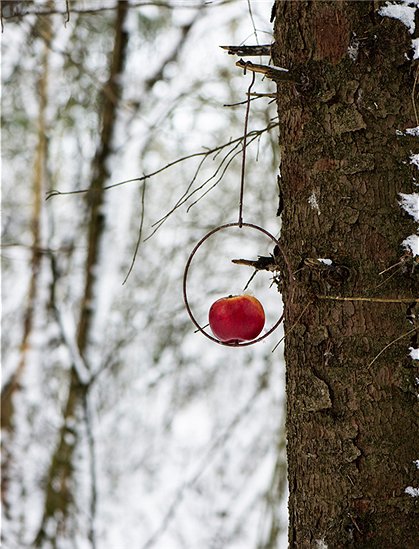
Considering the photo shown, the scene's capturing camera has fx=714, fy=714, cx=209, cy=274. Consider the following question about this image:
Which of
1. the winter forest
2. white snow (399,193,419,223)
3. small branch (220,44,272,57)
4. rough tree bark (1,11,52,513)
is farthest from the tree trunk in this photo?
white snow (399,193,419,223)

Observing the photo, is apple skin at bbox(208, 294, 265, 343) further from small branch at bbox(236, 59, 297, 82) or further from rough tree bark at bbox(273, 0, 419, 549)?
small branch at bbox(236, 59, 297, 82)

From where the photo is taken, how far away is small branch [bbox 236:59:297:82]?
1152 mm

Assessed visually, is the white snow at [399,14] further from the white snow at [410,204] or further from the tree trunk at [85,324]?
the tree trunk at [85,324]

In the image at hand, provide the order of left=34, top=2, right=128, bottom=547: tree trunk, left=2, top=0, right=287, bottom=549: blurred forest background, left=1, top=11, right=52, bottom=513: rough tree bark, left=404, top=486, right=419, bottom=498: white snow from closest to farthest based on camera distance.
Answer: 1. left=404, top=486, right=419, bottom=498: white snow
2. left=34, top=2, right=128, bottom=547: tree trunk
3. left=2, top=0, right=287, bottom=549: blurred forest background
4. left=1, top=11, right=52, bottom=513: rough tree bark

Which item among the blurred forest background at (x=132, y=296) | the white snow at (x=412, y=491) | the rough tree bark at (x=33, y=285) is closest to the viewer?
the white snow at (x=412, y=491)

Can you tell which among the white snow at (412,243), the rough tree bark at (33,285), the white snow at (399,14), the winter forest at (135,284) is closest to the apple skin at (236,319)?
the white snow at (412,243)

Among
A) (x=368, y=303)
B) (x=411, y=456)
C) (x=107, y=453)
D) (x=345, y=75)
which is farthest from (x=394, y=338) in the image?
(x=107, y=453)

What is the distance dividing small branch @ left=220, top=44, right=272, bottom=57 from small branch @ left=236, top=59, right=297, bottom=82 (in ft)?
0.05

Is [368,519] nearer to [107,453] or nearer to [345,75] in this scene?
[345,75]

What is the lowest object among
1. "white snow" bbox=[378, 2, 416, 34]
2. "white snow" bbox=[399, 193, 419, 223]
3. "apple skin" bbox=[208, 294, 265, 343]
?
"apple skin" bbox=[208, 294, 265, 343]

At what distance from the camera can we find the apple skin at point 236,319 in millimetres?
1214

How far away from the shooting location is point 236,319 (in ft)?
3.98

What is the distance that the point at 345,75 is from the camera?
118 centimetres

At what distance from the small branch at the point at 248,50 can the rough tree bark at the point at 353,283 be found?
2.0 inches
